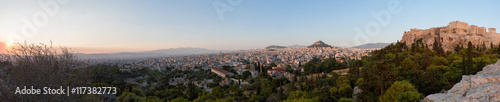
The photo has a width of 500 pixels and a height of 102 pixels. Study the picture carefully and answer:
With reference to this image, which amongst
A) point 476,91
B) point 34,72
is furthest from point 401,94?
point 34,72

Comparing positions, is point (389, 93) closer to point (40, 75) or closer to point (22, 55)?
point (40, 75)

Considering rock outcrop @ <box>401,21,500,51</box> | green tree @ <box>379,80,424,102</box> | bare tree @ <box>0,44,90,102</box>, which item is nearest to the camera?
bare tree @ <box>0,44,90,102</box>

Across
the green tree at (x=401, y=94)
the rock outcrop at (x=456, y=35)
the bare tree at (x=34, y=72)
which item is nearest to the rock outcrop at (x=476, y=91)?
the green tree at (x=401, y=94)

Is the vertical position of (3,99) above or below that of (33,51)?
below

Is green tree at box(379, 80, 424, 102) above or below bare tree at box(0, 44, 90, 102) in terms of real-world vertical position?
below

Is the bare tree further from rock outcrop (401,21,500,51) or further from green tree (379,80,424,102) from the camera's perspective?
rock outcrop (401,21,500,51)

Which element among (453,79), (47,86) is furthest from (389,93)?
(47,86)

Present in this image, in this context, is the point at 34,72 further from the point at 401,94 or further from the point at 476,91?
the point at 476,91

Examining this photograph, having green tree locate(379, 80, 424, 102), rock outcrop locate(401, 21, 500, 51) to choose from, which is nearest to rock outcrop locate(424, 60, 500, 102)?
green tree locate(379, 80, 424, 102)
